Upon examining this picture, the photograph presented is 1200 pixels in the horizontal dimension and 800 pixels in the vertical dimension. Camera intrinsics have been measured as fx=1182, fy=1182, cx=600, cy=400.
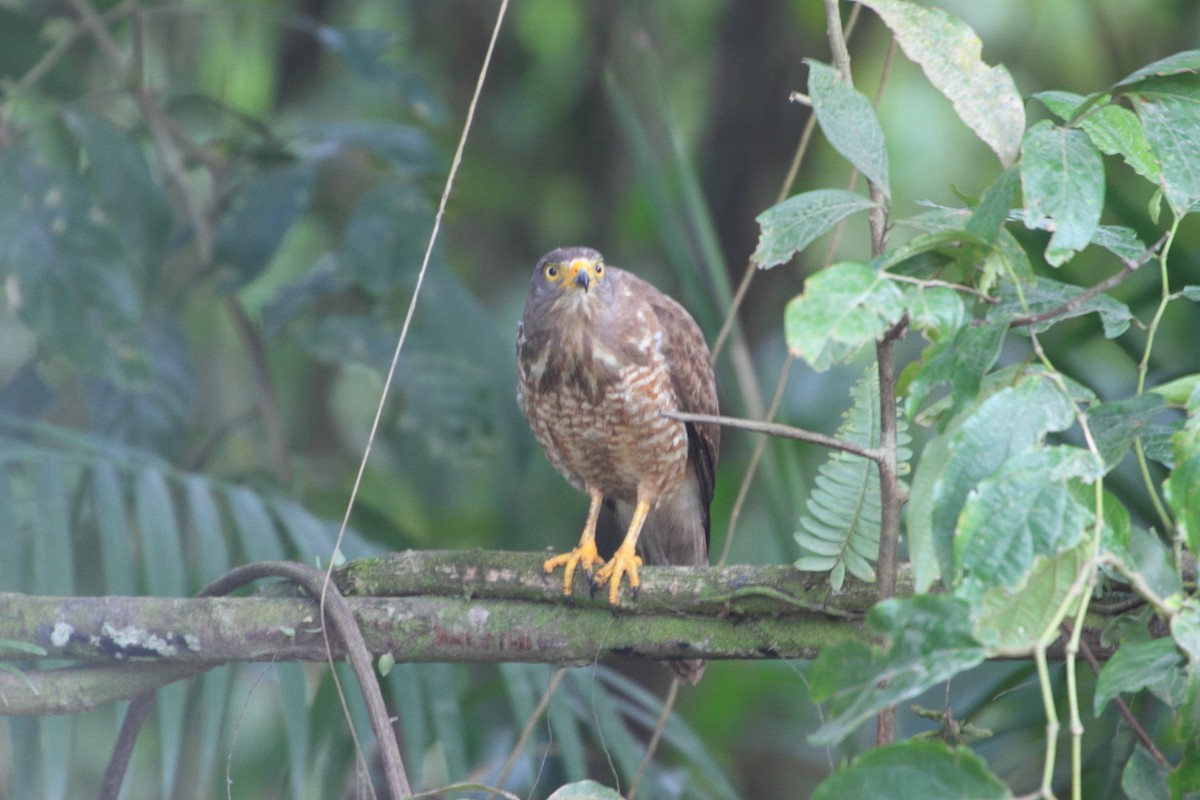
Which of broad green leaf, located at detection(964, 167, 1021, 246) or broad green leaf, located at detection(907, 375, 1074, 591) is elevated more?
broad green leaf, located at detection(964, 167, 1021, 246)

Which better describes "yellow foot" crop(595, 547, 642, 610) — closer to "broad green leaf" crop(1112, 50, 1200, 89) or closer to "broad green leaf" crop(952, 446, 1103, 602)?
"broad green leaf" crop(952, 446, 1103, 602)

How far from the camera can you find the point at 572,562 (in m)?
2.43

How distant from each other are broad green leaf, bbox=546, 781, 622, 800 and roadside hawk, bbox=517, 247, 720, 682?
1.20 metres

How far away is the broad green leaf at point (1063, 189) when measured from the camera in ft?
4.36

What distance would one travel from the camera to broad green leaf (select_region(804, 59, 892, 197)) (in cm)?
149

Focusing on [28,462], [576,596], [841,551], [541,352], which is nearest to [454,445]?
[541,352]

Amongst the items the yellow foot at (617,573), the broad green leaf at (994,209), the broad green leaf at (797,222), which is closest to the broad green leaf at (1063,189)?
the broad green leaf at (994,209)

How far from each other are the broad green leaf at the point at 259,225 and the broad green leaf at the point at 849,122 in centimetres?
309

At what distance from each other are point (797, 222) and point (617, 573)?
104 centimetres

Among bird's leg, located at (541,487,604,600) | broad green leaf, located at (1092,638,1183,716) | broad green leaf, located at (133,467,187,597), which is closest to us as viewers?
broad green leaf, located at (1092,638,1183,716)

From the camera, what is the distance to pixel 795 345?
123cm

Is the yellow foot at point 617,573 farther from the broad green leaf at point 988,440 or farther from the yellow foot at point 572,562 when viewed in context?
the broad green leaf at point 988,440

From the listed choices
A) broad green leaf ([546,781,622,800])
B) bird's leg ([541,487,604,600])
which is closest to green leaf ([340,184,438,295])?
bird's leg ([541,487,604,600])

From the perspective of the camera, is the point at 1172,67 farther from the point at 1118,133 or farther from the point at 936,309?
the point at 936,309
